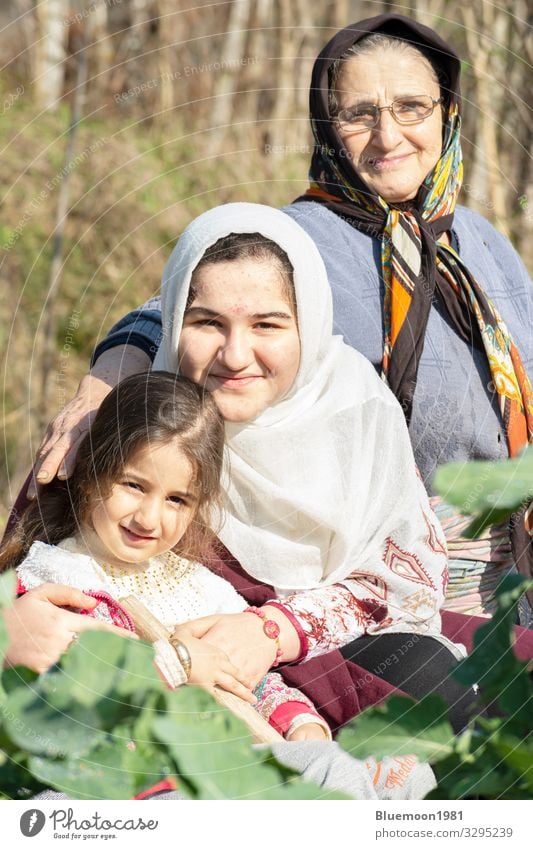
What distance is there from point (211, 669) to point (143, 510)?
217 millimetres

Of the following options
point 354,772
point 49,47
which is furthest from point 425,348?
point 49,47

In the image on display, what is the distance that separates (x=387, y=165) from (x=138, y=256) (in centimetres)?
189

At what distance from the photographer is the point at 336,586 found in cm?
152

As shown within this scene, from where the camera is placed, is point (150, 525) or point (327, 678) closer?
point (150, 525)

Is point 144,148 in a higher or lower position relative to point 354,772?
higher

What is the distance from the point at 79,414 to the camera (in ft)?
5.19

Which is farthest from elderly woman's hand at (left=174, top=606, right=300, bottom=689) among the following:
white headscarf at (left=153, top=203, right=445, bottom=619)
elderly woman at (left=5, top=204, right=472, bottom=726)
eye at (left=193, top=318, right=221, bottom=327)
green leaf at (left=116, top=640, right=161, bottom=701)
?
green leaf at (left=116, top=640, right=161, bottom=701)

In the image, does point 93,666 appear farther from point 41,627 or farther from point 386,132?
point 386,132

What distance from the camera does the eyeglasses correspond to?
183 centimetres

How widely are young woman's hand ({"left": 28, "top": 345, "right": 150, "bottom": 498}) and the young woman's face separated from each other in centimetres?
18

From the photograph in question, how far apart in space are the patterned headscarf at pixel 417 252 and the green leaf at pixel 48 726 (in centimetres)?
110

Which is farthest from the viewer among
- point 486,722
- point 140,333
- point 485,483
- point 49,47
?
point 49,47

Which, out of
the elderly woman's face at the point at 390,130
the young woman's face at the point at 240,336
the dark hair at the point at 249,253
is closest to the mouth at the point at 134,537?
the young woman's face at the point at 240,336
